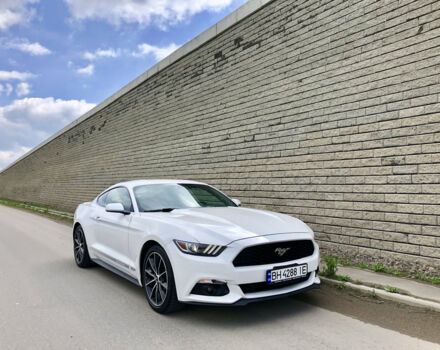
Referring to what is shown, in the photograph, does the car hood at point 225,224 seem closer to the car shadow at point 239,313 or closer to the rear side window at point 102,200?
the car shadow at point 239,313

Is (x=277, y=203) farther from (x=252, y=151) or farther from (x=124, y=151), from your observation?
(x=124, y=151)

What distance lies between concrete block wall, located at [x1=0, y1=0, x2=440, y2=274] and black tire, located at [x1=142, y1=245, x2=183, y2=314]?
10.4 feet

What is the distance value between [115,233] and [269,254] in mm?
2270

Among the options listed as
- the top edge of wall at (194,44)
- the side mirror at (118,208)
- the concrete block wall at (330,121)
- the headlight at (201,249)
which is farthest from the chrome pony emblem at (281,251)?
the top edge of wall at (194,44)

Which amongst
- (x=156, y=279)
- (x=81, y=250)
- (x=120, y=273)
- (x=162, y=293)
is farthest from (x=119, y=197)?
(x=162, y=293)

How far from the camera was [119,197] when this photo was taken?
5.52 m

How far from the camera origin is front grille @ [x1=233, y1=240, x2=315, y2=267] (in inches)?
140

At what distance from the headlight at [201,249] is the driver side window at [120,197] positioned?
4.88ft

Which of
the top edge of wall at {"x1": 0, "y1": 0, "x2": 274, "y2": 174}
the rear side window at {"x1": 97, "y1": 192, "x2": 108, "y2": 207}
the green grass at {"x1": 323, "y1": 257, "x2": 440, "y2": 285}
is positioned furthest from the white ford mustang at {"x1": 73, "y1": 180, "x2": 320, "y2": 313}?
the top edge of wall at {"x1": 0, "y1": 0, "x2": 274, "y2": 174}

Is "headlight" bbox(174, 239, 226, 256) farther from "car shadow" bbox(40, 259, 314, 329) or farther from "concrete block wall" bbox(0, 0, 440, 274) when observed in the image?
"concrete block wall" bbox(0, 0, 440, 274)

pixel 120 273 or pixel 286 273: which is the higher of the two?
pixel 286 273

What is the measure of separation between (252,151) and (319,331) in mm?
4917

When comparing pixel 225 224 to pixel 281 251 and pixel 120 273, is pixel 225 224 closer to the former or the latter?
pixel 281 251

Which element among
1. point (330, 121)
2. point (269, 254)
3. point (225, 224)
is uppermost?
point (330, 121)
